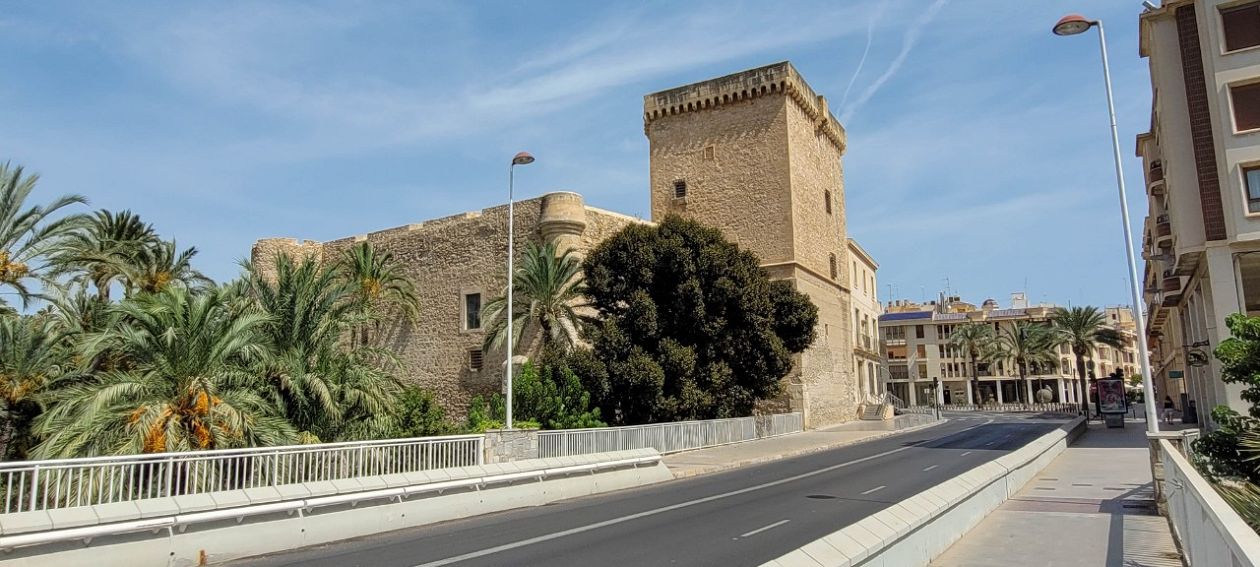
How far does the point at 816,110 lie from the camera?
126 feet

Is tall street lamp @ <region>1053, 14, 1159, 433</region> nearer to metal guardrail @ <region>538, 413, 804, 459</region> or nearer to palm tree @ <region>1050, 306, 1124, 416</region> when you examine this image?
metal guardrail @ <region>538, 413, 804, 459</region>

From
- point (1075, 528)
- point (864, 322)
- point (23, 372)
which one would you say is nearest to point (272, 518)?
point (1075, 528)

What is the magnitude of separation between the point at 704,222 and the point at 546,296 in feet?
38.7

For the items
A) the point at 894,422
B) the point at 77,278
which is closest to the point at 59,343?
the point at 77,278

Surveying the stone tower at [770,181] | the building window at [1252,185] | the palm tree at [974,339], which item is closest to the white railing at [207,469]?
the building window at [1252,185]

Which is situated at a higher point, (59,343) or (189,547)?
(59,343)

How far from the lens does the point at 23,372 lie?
16.8 m

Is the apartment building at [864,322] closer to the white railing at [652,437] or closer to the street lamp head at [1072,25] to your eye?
the white railing at [652,437]

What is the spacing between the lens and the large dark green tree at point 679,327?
83.7ft

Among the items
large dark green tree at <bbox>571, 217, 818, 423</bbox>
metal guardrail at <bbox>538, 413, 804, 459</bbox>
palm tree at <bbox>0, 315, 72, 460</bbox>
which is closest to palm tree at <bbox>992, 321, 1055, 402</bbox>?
metal guardrail at <bbox>538, 413, 804, 459</bbox>

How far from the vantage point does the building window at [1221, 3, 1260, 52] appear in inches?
788

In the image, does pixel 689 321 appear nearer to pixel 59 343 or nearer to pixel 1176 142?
pixel 1176 142

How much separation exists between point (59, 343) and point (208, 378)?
19.2ft

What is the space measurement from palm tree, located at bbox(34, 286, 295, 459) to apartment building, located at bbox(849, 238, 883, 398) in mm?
32061
